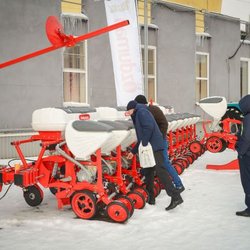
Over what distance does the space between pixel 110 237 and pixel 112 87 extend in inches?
352

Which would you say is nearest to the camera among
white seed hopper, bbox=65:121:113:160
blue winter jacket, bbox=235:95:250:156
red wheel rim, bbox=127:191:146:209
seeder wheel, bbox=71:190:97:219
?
white seed hopper, bbox=65:121:113:160

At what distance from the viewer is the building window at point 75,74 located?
1262 centimetres

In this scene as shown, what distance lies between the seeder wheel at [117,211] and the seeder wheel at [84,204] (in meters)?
0.22

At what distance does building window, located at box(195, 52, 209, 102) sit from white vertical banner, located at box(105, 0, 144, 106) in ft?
22.7

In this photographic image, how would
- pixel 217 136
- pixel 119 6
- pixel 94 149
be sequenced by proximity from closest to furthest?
pixel 94 149 → pixel 217 136 → pixel 119 6

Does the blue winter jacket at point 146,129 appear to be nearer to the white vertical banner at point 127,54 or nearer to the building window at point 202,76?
the white vertical banner at point 127,54

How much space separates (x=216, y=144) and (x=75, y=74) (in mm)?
4925

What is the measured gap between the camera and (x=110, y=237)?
4.83 metres

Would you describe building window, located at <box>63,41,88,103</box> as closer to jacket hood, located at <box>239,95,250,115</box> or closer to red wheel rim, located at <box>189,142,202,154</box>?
red wheel rim, located at <box>189,142,202,154</box>

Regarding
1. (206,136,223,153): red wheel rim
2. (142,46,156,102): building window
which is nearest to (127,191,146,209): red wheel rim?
(206,136,223,153): red wheel rim

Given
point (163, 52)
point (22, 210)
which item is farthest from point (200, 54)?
point (22, 210)

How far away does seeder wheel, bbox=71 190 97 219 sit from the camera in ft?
18.0

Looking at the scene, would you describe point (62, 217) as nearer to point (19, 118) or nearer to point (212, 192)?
point (212, 192)

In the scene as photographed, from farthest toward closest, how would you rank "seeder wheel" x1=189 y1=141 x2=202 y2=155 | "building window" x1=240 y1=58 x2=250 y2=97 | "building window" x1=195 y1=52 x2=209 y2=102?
"building window" x1=240 y1=58 x2=250 y2=97
"building window" x1=195 y1=52 x2=209 y2=102
"seeder wheel" x1=189 y1=141 x2=202 y2=155
